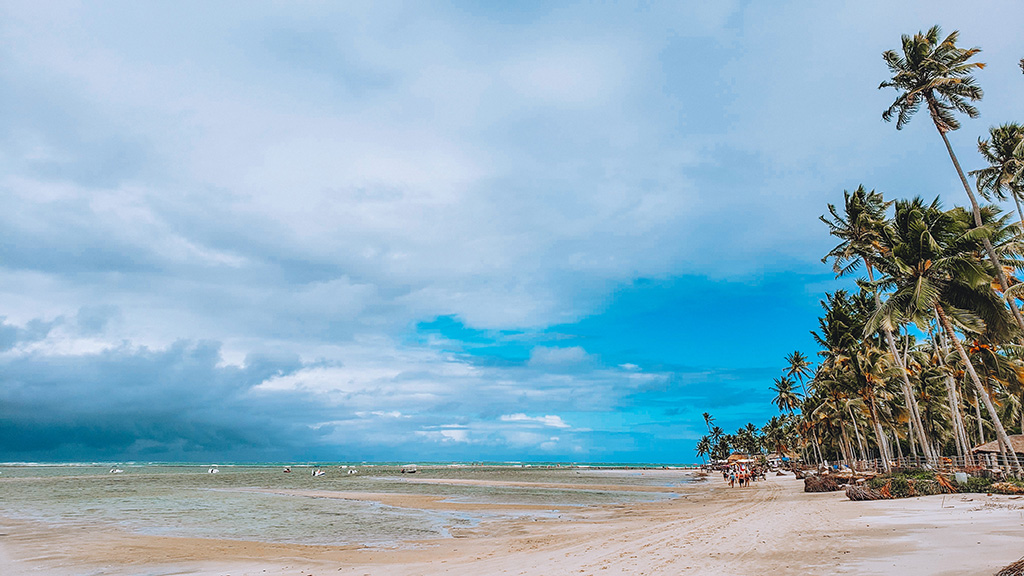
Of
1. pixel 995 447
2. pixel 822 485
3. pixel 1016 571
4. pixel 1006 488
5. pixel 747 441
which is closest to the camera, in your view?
pixel 1016 571

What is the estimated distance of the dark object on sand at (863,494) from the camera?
24.9 meters

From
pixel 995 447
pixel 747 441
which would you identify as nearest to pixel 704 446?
pixel 747 441

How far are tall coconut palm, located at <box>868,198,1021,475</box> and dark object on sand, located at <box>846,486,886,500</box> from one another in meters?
5.83

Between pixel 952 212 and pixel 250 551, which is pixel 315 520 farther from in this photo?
pixel 952 212

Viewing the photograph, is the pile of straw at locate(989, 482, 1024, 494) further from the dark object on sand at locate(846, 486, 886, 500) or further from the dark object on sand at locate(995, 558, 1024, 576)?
the dark object on sand at locate(995, 558, 1024, 576)

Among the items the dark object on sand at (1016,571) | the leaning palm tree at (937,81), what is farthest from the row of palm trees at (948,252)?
the dark object on sand at (1016,571)

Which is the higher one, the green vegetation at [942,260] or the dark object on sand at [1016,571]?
the green vegetation at [942,260]

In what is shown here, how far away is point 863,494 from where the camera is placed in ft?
82.4

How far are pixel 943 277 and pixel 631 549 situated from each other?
19.3 metres

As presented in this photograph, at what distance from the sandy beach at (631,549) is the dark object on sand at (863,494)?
3192 mm

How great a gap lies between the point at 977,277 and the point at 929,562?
52.4ft

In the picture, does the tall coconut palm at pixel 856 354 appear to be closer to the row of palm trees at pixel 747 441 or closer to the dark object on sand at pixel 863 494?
the dark object on sand at pixel 863 494

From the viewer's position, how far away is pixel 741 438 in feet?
465

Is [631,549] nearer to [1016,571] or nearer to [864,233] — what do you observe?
[1016,571]
